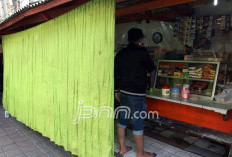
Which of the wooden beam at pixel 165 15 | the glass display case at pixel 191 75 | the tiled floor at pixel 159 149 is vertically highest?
the wooden beam at pixel 165 15

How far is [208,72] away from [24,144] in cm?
417

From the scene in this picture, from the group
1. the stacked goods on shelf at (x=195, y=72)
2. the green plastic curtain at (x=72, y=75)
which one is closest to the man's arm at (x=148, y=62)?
the green plastic curtain at (x=72, y=75)

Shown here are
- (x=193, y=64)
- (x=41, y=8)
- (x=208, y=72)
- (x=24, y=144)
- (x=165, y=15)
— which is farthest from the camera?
(x=165, y=15)

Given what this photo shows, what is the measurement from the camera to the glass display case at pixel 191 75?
3777mm

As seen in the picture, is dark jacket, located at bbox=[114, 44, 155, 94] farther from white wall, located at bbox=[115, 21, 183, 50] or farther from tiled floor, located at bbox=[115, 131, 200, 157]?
white wall, located at bbox=[115, 21, 183, 50]

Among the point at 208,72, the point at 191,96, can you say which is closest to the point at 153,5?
the point at 208,72

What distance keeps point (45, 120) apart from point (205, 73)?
332cm

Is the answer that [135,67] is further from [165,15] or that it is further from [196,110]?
[165,15]

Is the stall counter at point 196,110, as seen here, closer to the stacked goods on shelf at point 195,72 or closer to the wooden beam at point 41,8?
the stacked goods on shelf at point 195,72

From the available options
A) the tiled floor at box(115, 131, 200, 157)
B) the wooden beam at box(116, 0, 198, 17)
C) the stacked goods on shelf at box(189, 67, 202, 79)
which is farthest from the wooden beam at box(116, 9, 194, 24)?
the tiled floor at box(115, 131, 200, 157)

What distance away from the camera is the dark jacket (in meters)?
3.26

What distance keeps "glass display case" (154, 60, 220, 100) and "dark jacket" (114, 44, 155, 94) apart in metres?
1.20

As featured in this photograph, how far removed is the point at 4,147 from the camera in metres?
4.41

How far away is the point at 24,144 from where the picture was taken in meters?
4.55
